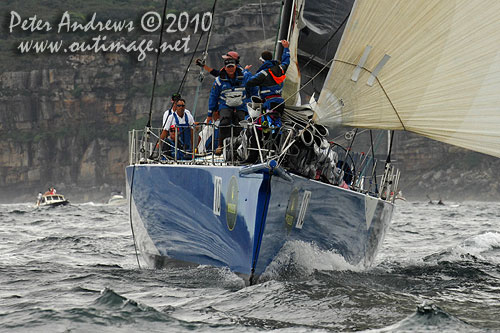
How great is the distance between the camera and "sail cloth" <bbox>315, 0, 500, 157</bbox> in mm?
5863

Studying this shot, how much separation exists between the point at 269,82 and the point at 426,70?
5.67 feet

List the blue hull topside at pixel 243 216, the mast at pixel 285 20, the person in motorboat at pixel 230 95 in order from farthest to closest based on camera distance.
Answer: the mast at pixel 285 20
the person in motorboat at pixel 230 95
the blue hull topside at pixel 243 216

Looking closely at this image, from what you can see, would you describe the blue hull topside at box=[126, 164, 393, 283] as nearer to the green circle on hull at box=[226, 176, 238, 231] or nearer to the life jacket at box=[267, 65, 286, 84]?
the green circle on hull at box=[226, 176, 238, 231]

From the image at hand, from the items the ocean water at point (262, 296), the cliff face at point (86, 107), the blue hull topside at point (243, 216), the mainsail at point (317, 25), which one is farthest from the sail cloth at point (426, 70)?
the cliff face at point (86, 107)

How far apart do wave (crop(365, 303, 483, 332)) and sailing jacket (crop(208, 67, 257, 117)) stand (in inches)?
155

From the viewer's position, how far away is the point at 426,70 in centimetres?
606

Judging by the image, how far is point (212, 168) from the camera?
6750mm

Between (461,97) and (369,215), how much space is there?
227 centimetres

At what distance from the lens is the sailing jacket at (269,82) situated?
7.17 meters

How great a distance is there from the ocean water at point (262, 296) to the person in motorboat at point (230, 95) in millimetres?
1754

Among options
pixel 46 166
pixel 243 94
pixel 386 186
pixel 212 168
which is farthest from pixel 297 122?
pixel 46 166

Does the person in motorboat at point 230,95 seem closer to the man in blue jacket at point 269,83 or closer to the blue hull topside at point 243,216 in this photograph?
the man in blue jacket at point 269,83

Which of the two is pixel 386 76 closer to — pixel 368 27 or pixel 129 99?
pixel 368 27

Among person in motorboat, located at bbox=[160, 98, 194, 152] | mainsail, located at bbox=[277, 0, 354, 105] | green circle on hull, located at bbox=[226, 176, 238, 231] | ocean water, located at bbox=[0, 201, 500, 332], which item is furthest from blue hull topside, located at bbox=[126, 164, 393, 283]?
mainsail, located at bbox=[277, 0, 354, 105]
